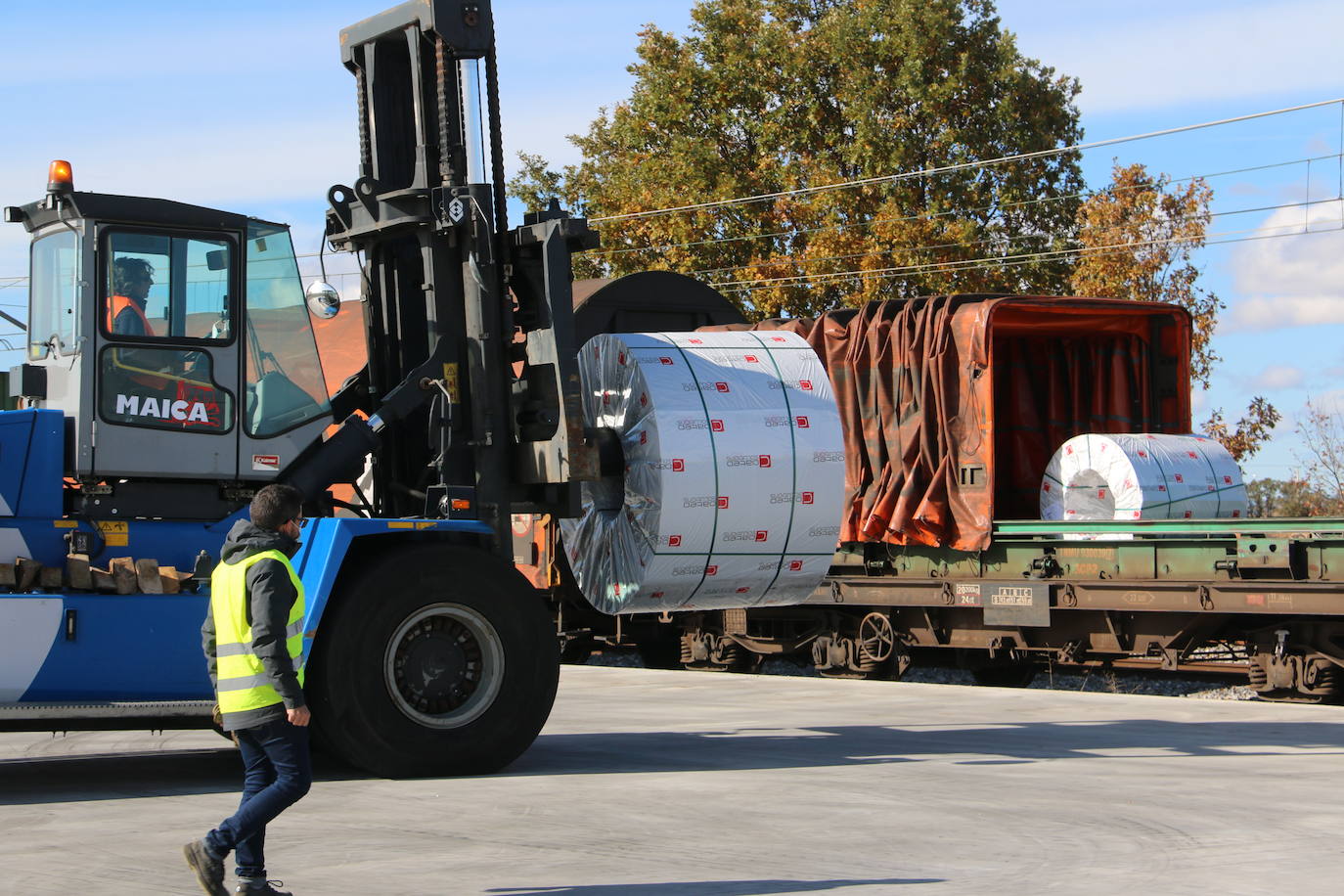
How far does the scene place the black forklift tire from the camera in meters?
8.73

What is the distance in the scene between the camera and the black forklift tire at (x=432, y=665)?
28.6ft

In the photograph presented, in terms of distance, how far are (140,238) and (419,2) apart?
2241mm

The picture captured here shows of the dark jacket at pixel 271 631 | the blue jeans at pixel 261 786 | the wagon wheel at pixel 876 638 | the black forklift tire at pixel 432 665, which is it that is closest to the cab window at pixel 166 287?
the black forklift tire at pixel 432 665

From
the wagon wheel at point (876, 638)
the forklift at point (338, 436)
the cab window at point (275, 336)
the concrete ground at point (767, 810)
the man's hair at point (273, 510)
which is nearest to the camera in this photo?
the man's hair at point (273, 510)

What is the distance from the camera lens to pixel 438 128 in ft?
32.1

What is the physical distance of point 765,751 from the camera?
10406 mm

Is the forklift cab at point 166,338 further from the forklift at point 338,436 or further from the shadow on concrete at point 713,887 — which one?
the shadow on concrete at point 713,887

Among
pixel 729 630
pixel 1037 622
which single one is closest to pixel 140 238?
pixel 1037 622

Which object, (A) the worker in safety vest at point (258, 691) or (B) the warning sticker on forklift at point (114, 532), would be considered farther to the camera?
(B) the warning sticker on forklift at point (114, 532)

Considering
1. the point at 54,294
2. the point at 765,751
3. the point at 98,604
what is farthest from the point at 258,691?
the point at 765,751

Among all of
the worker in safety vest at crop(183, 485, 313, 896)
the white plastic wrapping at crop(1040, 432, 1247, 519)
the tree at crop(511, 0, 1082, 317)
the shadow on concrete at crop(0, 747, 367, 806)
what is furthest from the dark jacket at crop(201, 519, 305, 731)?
the tree at crop(511, 0, 1082, 317)

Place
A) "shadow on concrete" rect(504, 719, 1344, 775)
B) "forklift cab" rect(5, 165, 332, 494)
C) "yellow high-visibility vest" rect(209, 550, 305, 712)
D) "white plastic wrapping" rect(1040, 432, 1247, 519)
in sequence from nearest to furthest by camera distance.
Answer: "yellow high-visibility vest" rect(209, 550, 305, 712)
"forklift cab" rect(5, 165, 332, 494)
"shadow on concrete" rect(504, 719, 1344, 775)
"white plastic wrapping" rect(1040, 432, 1247, 519)

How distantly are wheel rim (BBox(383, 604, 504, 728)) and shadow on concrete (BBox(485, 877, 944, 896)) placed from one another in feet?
9.39

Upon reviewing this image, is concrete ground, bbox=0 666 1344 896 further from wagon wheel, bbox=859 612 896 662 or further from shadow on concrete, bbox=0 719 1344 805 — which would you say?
wagon wheel, bbox=859 612 896 662
